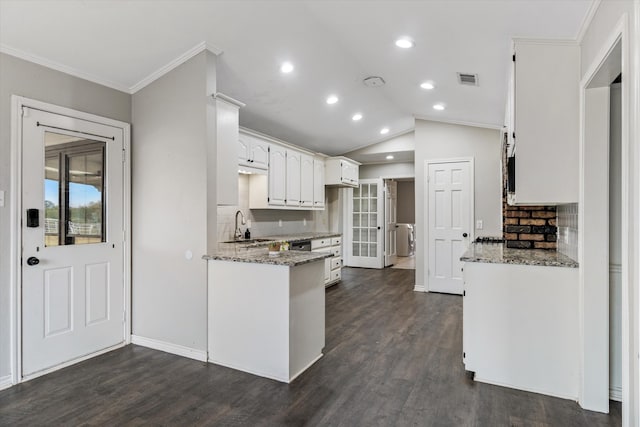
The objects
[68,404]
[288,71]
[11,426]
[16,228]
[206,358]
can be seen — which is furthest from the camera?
[288,71]

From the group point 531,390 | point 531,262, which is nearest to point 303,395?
point 531,390

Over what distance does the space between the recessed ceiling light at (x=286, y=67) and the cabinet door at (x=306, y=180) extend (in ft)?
7.06

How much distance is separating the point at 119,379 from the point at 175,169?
1732 mm

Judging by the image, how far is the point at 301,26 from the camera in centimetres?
316

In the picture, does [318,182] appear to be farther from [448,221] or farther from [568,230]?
[568,230]

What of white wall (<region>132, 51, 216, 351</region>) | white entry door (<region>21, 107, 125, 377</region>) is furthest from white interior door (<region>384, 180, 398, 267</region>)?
white entry door (<region>21, 107, 125, 377</region>)

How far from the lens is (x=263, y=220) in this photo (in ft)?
18.4

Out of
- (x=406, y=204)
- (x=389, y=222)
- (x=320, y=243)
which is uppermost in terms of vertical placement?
(x=406, y=204)

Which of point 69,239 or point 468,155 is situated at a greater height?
point 468,155

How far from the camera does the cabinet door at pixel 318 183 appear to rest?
6.36 m

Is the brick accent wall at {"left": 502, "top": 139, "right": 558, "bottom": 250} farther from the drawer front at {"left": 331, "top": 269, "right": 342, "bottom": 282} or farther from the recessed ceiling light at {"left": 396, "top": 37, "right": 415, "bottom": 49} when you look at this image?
the drawer front at {"left": 331, "top": 269, "right": 342, "bottom": 282}

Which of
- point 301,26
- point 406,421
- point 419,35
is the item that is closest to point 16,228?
point 301,26

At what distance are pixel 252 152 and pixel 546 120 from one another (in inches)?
128

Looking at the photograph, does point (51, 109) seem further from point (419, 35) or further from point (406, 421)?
point (406, 421)
